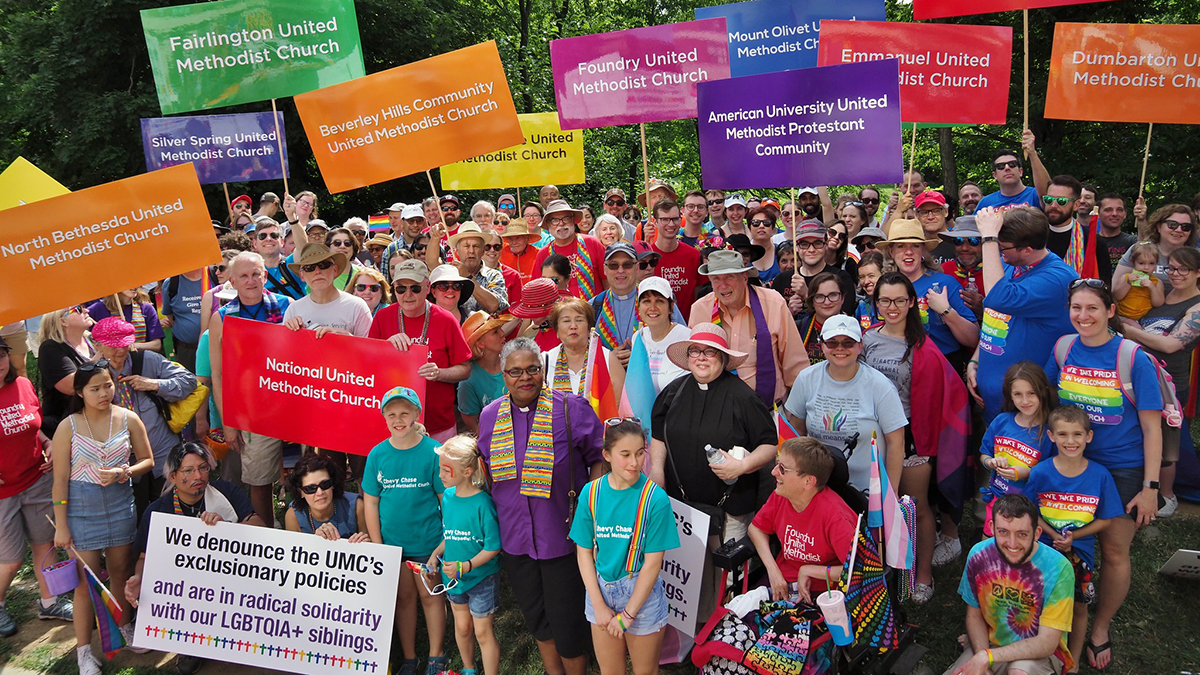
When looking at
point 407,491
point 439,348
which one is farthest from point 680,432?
point 439,348

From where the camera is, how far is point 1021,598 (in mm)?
4266

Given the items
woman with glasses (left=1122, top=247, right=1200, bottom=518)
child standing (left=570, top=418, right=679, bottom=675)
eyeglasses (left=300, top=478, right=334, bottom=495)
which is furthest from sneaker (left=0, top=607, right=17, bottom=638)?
woman with glasses (left=1122, top=247, right=1200, bottom=518)

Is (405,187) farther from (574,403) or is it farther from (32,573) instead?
(574,403)

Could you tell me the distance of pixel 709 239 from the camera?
8.01 meters

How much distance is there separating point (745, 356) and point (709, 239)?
3158 mm

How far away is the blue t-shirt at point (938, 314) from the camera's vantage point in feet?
19.0

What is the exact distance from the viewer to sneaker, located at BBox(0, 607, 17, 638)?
6.28 m

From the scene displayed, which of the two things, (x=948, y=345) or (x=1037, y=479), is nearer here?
(x=1037, y=479)

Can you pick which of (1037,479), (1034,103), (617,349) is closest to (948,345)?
(1037,479)

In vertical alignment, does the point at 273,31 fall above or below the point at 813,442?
above

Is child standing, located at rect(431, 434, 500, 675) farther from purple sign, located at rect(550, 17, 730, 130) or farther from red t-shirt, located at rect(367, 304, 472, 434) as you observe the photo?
purple sign, located at rect(550, 17, 730, 130)

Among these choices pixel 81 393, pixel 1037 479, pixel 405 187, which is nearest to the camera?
pixel 1037 479

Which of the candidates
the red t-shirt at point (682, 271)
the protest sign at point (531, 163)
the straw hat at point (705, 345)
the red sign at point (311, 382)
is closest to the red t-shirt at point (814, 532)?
the straw hat at point (705, 345)

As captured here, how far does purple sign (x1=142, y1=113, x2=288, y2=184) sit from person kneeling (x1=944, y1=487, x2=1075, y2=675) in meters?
8.07
